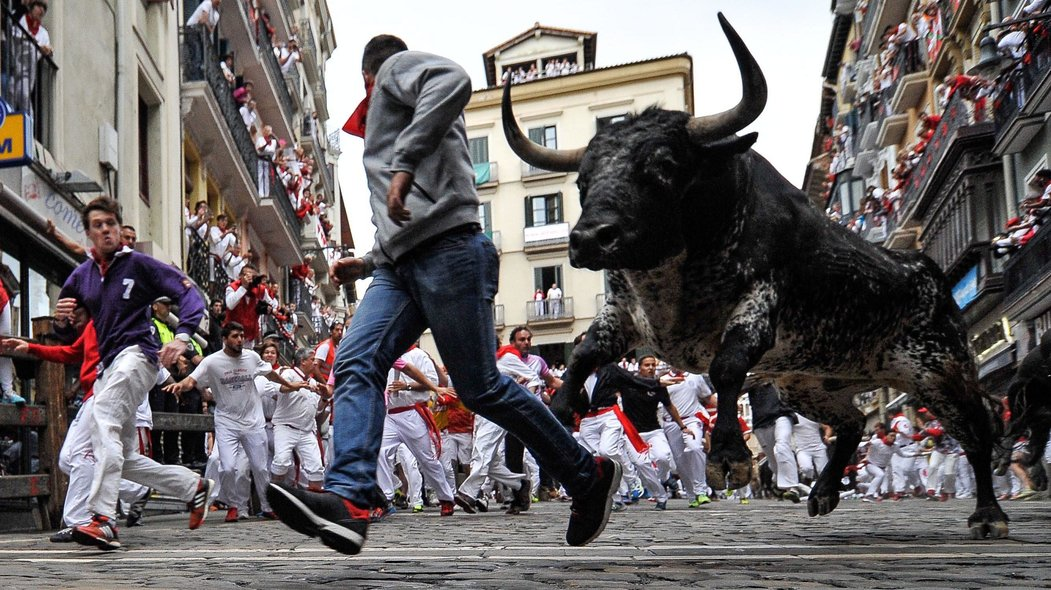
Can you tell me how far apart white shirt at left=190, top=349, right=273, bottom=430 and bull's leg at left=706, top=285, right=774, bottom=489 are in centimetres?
→ 862

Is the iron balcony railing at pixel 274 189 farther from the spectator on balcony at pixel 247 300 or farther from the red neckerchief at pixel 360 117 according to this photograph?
the red neckerchief at pixel 360 117

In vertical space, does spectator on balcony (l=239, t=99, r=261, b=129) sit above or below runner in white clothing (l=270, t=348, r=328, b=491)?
above

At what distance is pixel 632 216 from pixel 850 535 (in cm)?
256

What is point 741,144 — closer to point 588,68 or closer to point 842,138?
point 842,138

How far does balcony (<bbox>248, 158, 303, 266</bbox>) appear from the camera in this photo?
34312 millimetres

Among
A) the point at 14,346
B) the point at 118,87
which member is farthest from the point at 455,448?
the point at 14,346

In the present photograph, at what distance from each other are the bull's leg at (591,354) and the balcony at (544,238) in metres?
55.5

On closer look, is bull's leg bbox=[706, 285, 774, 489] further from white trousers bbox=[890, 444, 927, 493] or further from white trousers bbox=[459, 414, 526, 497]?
white trousers bbox=[890, 444, 927, 493]

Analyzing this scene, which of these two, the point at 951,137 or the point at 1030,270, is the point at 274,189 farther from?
the point at 1030,270

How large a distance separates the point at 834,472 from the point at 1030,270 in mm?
21132

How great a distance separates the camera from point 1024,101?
2658cm

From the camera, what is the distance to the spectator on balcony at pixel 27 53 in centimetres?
1526

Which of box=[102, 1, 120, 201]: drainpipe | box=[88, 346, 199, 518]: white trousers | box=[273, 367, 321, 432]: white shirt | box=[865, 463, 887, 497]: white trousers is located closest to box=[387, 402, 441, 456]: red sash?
box=[273, 367, 321, 432]: white shirt

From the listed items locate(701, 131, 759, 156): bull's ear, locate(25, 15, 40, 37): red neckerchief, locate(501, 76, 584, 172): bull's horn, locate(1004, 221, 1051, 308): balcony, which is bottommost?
locate(701, 131, 759, 156): bull's ear
